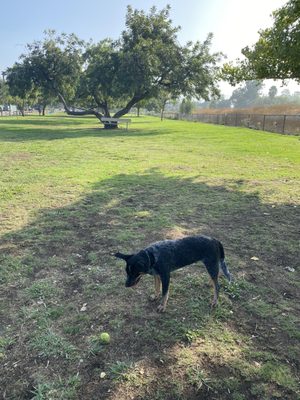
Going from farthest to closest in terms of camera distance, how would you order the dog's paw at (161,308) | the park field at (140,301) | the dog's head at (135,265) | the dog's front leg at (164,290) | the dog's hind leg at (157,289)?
the dog's hind leg at (157,289)
the dog's paw at (161,308)
the dog's front leg at (164,290)
the dog's head at (135,265)
the park field at (140,301)

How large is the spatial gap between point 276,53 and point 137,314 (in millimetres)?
5832

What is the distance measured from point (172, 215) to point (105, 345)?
331cm

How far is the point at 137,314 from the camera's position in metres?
3.22

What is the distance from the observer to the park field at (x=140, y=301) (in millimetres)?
2496

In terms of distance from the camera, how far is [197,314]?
323 centimetres

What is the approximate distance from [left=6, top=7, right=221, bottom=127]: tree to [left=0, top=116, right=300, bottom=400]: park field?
1870cm

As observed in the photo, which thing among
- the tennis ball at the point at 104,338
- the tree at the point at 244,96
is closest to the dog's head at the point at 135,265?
the tennis ball at the point at 104,338

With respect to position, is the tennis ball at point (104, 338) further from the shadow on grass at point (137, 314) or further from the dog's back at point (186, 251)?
the dog's back at point (186, 251)

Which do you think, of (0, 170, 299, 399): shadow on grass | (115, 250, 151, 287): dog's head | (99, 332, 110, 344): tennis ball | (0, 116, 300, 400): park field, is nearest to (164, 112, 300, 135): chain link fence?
(0, 116, 300, 400): park field

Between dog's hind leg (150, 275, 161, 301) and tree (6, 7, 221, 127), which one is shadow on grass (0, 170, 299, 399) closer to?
dog's hind leg (150, 275, 161, 301)

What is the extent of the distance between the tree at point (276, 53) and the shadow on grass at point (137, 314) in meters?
3.37

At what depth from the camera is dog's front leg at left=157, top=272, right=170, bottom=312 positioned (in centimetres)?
304

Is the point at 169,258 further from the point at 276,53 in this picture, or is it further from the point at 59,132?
the point at 59,132

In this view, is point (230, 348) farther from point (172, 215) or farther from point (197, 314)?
point (172, 215)
